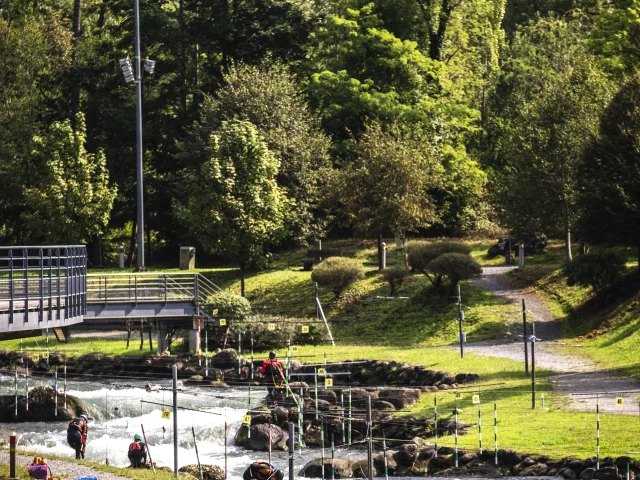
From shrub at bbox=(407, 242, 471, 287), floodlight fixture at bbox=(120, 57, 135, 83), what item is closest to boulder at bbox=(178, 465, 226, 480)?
shrub at bbox=(407, 242, 471, 287)

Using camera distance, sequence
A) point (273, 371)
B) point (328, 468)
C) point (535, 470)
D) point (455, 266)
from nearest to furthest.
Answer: point (535, 470), point (328, 468), point (273, 371), point (455, 266)

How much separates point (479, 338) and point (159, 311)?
1340 centimetres

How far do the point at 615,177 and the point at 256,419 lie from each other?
67.8 feet

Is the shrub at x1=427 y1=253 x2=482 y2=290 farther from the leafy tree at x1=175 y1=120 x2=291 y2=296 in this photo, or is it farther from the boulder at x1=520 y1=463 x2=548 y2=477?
the boulder at x1=520 y1=463 x2=548 y2=477

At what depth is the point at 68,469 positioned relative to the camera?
104ft

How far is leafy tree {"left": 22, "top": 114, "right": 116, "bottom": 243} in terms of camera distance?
6938 cm

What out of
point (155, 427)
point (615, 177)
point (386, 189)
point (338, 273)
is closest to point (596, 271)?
point (615, 177)

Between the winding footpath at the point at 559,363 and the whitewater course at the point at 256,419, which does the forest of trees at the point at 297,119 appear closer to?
the winding footpath at the point at 559,363

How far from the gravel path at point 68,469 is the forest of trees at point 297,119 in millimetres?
32802

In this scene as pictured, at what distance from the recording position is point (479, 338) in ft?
179

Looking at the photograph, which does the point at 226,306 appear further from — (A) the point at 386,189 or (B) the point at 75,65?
(B) the point at 75,65

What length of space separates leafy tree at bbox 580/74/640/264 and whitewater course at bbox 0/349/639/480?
11944mm

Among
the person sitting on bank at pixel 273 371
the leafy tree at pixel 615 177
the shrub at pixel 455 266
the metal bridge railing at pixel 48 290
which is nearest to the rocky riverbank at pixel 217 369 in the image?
the person sitting on bank at pixel 273 371

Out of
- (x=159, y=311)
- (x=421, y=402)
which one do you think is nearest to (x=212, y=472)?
(x=421, y=402)
